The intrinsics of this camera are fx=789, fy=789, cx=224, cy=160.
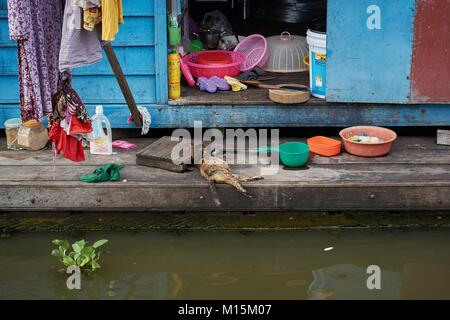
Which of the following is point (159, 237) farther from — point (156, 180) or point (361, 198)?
point (361, 198)

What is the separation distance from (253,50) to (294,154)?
2.32 meters

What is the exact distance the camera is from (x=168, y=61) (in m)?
7.04

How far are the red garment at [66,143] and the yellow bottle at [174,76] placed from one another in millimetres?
1159

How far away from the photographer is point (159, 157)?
6.55 meters

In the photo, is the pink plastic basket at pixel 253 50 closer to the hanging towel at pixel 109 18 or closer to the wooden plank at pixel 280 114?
the wooden plank at pixel 280 114

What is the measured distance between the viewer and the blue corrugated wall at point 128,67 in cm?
683

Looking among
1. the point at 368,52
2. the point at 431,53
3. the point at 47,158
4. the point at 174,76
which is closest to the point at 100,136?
the point at 47,158

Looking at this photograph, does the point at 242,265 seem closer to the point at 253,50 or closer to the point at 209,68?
the point at 209,68

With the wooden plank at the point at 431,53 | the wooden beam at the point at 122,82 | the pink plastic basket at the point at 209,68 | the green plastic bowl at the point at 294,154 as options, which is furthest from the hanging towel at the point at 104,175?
the wooden plank at the point at 431,53

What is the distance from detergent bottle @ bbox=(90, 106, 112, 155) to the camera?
684 centimetres

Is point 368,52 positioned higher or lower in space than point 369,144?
higher

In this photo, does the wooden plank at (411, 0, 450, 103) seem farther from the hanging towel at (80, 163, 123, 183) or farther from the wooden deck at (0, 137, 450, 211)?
the hanging towel at (80, 163, 123, 183)

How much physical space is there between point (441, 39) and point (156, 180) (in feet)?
8.93
